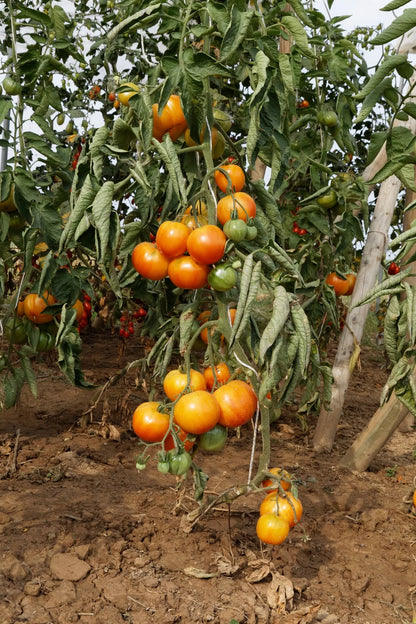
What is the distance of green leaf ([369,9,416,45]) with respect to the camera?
930 mm

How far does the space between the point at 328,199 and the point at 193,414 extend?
1398mm

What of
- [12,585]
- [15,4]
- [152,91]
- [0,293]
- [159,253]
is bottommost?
[12,585]

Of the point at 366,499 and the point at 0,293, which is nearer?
the point at 0,293

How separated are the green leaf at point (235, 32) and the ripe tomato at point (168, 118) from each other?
0.59 ft

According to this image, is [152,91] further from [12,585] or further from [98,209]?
[12,585]

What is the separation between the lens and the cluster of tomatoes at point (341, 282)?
111 inches

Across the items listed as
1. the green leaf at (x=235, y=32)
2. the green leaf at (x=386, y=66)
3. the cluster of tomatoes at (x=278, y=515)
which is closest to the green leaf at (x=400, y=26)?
the green leaf at (x=386, y=66)

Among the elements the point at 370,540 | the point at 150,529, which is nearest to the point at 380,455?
the point at 370,540

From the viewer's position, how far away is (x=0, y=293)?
70.8 inches

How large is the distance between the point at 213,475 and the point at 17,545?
0.95 metres

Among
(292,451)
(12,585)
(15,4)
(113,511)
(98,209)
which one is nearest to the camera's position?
(98,209)

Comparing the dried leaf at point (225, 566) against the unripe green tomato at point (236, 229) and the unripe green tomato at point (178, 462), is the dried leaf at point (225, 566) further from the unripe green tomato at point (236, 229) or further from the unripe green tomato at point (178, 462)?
the unripe green tomato at point (236, 229)

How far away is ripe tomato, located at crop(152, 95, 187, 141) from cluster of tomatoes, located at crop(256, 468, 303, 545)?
877mm

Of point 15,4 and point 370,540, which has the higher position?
point 15,4
